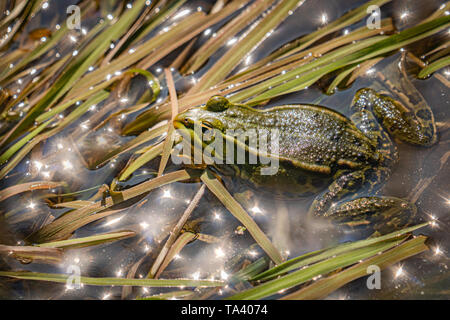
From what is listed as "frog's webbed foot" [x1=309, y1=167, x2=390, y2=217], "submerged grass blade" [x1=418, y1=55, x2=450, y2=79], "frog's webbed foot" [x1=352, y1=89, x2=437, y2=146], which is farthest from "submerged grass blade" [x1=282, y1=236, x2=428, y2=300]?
"submerged grass blade" [x1=418, y1=55, x2=450, y2=79]

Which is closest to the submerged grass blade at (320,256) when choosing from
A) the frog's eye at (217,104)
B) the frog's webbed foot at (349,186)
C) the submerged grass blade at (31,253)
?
the frog's webbed foot at (349,186)

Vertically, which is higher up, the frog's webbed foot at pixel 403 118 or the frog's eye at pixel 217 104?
the frog's eye at pixel 217 104

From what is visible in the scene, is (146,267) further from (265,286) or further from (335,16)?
(335,16)

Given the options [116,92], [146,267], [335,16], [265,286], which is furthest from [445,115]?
[116,92]

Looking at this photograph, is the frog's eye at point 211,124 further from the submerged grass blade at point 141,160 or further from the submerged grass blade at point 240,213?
the submerged grass blade at point 141,160

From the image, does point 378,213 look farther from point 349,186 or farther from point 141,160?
point 141,160

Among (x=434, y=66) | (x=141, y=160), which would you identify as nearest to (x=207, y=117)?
(x=141, y=160)

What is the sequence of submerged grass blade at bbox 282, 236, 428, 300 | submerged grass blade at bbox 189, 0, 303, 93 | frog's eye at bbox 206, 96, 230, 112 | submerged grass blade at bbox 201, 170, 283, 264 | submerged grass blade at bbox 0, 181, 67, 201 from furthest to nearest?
submerged grass blade at bbox 189, 0, 303, 93, submerged grass blade at bbox 0, 181, 67, 201, frog's eye at bbox 206, 96, 230, 112, submerged grass blade at bbox 201, 170, 283, 264, submerged grass blade at bbox 282, 236, 428, 300

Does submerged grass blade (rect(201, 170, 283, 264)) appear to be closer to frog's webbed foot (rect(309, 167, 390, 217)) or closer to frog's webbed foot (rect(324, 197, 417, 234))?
frog's webbed foot (rect(309, 167, 390, 217))
